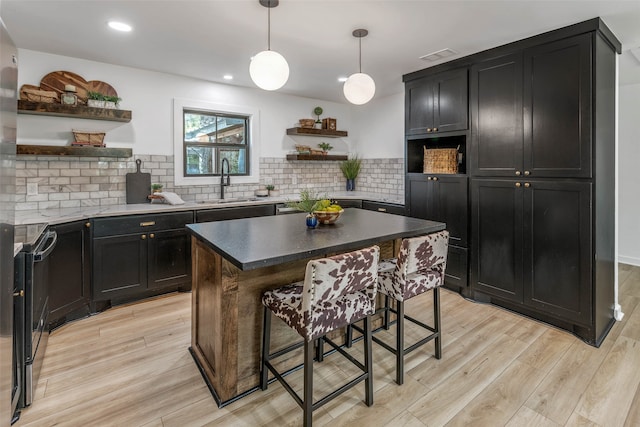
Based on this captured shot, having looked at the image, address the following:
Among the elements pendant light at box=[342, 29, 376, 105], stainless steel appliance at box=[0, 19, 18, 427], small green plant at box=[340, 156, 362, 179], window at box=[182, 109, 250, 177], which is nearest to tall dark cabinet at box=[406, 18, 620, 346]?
pendant light at box=[342, 29, 376, 105]

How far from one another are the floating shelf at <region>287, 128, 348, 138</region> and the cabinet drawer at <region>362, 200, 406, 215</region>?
126 cm

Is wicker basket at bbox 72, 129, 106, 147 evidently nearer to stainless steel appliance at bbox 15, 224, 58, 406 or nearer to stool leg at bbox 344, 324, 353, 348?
stainless steel appliance at bbox 15, 224, 58, 406

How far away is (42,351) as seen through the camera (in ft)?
7.48

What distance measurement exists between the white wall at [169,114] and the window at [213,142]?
0.72ft

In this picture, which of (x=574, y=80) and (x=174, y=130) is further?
(x=174, y=130)

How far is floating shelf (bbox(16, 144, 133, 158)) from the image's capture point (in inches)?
119

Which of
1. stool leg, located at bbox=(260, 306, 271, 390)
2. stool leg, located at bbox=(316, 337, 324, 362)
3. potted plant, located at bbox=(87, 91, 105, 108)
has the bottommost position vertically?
stool leg, located at bbox=(316, 337, 324, 362)

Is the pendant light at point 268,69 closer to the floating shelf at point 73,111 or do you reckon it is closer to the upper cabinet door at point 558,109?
the floating shelf at point 73,111

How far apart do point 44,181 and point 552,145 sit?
14.9ft

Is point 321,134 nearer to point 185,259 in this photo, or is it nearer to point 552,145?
point 185,259

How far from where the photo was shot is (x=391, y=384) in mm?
2107

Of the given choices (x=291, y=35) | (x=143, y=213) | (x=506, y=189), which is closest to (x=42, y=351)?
(x=143, y=213)

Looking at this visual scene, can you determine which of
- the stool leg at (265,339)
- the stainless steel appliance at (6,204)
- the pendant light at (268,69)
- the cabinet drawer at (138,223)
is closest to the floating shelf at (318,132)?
the cabinet drawer at (138,223)

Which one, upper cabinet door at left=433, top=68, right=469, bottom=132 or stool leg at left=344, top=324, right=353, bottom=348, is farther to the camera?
upper cabinet door at left=433, top=68, right=469, bottom=132
